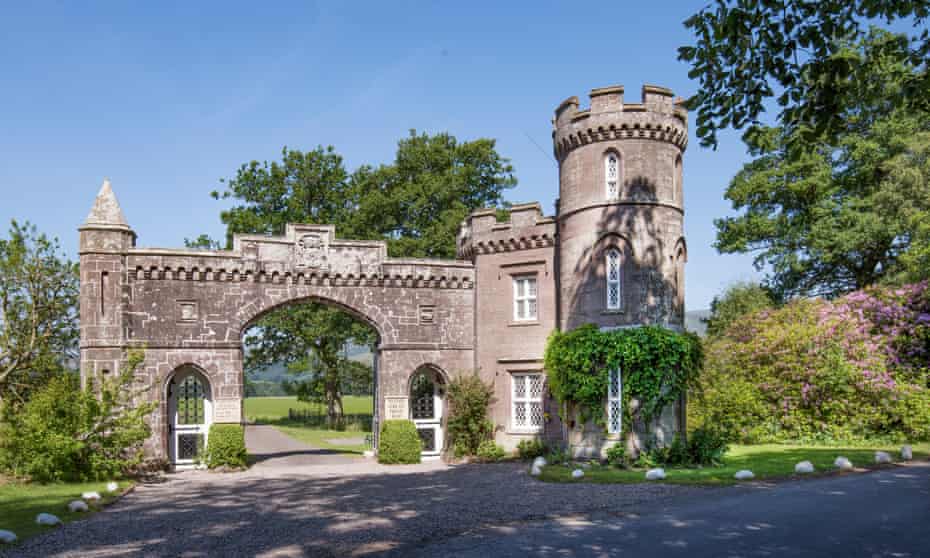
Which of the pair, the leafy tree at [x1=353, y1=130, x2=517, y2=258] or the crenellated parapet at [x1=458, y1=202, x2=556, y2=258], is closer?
the crenellated parapet at [x1=458, y1=202, x2=556, y2=258]

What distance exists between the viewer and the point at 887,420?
2302cm

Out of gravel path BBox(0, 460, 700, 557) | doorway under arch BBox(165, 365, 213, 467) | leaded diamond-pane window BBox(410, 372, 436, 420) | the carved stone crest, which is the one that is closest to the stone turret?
doorway under arch BBox(165, 365, 213, 467)

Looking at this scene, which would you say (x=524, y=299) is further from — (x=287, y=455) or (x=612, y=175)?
(x=287, y=455)

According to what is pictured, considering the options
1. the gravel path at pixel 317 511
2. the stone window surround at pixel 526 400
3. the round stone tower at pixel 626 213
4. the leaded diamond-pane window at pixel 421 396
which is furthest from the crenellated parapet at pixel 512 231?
the leaded diamond-pane window at pixel 421 396

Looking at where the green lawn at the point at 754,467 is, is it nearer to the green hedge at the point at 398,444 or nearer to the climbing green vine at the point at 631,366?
the climbing green vine at the point at 631,366

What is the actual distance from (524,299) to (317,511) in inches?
451

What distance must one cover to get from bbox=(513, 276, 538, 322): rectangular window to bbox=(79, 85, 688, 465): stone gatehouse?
0.15 ft

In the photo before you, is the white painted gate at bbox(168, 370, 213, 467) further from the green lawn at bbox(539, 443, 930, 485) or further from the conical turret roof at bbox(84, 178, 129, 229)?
the green lawn at bbox(539, 443, 930, 485)

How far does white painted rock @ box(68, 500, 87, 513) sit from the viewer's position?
13.7 metres

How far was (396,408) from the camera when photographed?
897 inches

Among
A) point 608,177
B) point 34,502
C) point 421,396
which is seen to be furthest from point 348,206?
point 34,502

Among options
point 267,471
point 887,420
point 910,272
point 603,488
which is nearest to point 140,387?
point 267,471

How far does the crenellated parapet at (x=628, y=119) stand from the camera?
2050 cm

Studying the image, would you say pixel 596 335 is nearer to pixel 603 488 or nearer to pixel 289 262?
pixel 603 488
